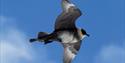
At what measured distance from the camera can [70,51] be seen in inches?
780

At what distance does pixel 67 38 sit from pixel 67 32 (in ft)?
0.83

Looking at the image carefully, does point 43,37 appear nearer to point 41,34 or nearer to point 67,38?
point 41,34

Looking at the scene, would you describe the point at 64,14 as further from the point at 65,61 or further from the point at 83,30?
the point at 65,61

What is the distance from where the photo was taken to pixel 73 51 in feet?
65.4

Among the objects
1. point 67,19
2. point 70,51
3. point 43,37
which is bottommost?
point 70,51

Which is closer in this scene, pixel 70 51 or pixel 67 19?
pixel 70 51

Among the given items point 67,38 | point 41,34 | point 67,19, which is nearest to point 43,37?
point 41,34

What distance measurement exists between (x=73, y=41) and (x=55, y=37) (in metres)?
0.67

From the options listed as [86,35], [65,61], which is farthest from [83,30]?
[65,61]

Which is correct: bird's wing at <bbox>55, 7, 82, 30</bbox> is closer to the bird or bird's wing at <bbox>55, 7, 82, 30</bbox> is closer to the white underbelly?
the bird

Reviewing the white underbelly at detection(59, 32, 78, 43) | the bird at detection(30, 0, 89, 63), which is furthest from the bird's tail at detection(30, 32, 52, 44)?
the white underbelly at detection(59, 32, 78, 43)

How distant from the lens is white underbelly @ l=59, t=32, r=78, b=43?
20266 millimetres

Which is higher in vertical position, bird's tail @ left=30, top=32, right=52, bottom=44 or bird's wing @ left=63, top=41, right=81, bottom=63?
bird's tail @ left=30, top=32, right=52, bottom=44

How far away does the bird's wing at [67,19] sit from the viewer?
20422 millimetres
